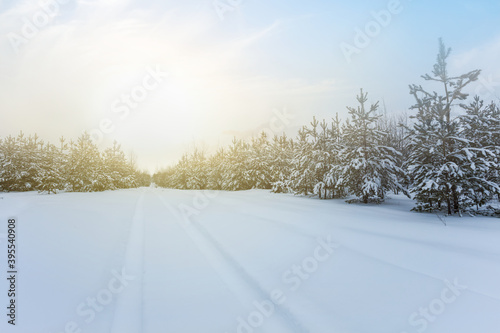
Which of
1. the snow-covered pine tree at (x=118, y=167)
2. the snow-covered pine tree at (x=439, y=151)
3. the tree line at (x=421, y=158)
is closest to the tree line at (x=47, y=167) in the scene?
the snow-covered pine tree at (x=118, y=167)

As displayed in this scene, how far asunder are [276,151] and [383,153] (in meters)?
17.9

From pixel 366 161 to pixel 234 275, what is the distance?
12.7 meters

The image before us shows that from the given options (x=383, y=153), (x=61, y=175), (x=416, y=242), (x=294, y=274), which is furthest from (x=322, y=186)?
(x=61, y=175)

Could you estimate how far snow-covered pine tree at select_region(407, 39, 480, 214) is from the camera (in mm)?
10422

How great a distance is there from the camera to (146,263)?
18.6 ft

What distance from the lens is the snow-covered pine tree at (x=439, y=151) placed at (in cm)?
1042

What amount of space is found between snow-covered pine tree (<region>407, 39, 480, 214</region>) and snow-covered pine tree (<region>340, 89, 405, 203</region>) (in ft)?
10.3

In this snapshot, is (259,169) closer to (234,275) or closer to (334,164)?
(334,164)

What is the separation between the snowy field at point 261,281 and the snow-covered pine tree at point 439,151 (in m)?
2.93

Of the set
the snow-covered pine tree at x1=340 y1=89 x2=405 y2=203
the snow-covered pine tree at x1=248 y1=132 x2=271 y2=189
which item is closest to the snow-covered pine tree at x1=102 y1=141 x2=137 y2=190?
the snow-covered pine tree at x1=248 y1=132 x2=271 y2=189

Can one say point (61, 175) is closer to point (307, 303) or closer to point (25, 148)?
point (25, 148)

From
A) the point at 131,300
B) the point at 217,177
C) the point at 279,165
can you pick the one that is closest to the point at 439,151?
the point at 131,300

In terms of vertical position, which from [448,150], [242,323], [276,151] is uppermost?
[276,151]

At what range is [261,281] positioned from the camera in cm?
468
